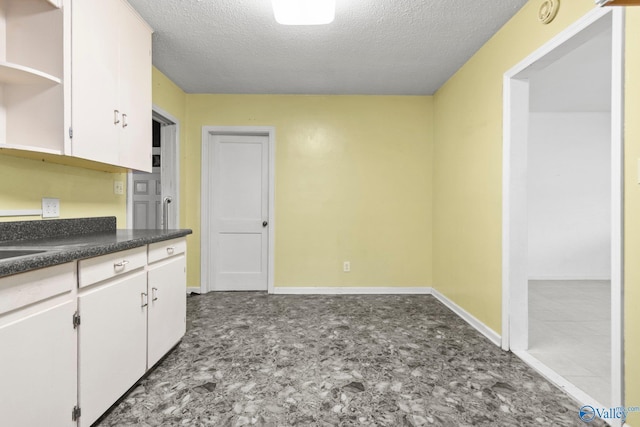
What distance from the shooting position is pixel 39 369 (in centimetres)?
116

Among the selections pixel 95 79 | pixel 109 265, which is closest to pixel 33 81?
pixel 95 79

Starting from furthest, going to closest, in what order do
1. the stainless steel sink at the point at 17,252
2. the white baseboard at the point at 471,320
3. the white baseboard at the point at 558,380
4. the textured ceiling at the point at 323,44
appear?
the white baseboard at the point at 471,320 < the textured ceiling at the point at 323,44 < the white baseboard at the point at 558,380 < the stainless steel sink at the point at 17,252

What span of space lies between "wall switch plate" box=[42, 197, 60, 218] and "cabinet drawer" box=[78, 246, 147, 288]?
636mm

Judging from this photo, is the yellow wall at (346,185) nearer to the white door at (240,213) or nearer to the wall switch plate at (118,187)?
the white door at (240,213)

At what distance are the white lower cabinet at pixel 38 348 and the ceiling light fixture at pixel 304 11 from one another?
1839 mm

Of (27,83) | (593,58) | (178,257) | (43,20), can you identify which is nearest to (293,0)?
(43,20)

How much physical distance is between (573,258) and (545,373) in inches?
146

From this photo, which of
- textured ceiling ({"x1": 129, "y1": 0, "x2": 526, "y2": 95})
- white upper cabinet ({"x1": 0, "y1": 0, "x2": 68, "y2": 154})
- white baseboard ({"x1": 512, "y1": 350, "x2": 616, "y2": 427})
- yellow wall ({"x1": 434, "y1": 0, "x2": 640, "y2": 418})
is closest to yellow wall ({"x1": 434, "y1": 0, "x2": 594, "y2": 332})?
yellow wall ({"x1": 434, "y1": 0, "x2": 640, "y2": 418})

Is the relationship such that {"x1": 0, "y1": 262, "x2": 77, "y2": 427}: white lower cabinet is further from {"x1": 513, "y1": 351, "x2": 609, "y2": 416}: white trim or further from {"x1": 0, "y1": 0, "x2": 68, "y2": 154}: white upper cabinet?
{"x1": 513, "y1": 351, "x2": 609, "y2": 416}: white trim

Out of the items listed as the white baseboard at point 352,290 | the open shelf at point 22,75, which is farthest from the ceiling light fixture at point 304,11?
the white baseboard at point 352,290

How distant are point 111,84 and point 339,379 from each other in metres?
2.35

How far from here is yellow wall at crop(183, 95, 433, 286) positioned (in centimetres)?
389

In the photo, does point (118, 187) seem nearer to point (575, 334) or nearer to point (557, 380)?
point (557, 380)

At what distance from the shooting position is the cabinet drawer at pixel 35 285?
3.43 feet
